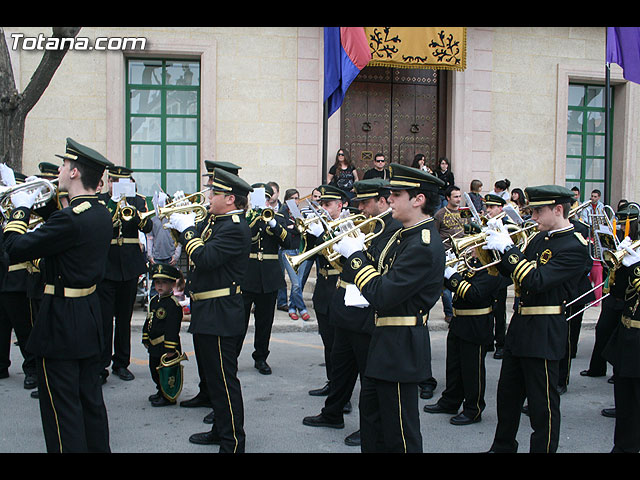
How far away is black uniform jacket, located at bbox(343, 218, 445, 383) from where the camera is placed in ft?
11.4

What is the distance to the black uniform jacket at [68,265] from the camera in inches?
145

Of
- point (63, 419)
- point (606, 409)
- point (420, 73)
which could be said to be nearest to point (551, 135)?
point (420, 73)

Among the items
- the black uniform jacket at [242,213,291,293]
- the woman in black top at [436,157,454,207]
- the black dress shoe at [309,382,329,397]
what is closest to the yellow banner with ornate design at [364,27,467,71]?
the woman in black top at [436,157,454,207]

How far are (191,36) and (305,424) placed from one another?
8431mm

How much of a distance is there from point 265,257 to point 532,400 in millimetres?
3459

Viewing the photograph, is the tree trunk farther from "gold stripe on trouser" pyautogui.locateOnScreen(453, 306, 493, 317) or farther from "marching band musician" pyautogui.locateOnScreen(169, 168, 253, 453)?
"gold stripe on trouser" pyautogui.locateOnScreen(453, 306, 493, 317)

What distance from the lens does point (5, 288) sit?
20.6 ft

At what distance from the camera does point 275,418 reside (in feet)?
18.1

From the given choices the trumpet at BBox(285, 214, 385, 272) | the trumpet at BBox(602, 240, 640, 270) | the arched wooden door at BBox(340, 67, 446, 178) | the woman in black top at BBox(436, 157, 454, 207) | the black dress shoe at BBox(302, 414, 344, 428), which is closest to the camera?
the trumpet at BBox(285, 214, 385, 272)

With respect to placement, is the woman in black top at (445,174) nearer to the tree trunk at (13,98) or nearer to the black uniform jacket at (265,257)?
the black uniform jacket at (265,257)

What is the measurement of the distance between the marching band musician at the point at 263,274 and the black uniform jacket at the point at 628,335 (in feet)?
11.2

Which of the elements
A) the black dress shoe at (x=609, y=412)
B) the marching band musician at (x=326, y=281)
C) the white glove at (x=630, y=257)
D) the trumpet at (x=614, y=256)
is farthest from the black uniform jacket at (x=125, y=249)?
the black dress shoe at (x=609, y=412)

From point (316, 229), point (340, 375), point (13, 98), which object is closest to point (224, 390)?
point (340, 375)

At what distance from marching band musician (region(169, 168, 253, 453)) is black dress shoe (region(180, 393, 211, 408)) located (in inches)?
39.5
